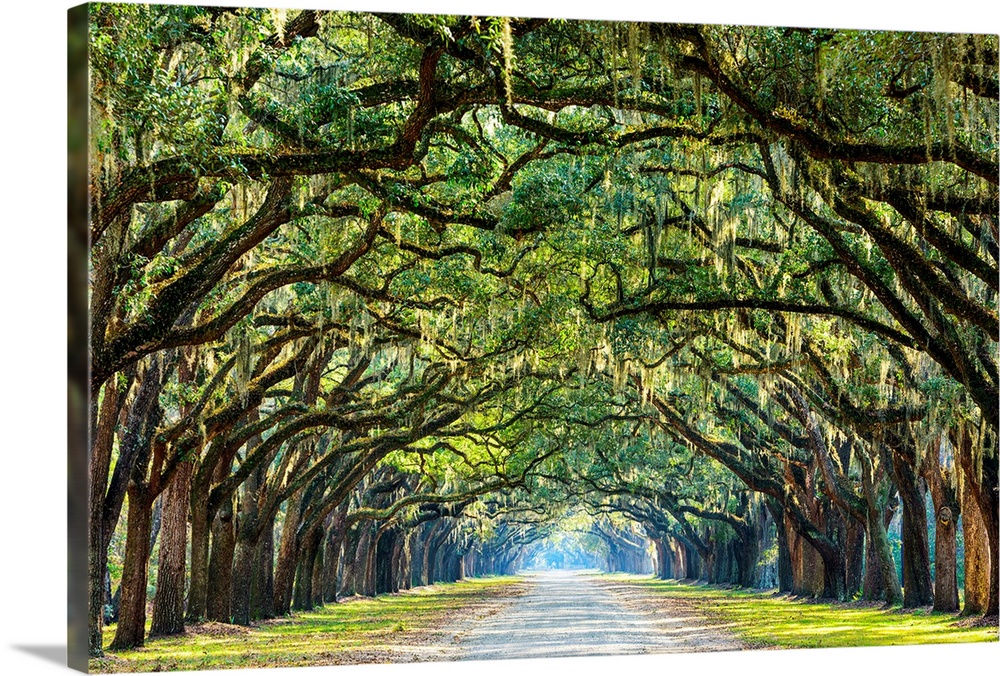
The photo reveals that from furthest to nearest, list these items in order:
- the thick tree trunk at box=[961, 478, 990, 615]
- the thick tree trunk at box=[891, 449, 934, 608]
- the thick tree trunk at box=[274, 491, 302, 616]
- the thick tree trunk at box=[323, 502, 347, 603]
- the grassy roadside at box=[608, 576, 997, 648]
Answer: the thick tree trunk at box=[323, 502, 347, 603] → the thick tree trunk at box=[274, 491, 302, 616] → the thick tree trunk at box=[891, 449, 934, 608] → the thick tree trunk at box=[961, 478, 990, 615] → the grassy roadside at box=[608, 576, 997, 648]

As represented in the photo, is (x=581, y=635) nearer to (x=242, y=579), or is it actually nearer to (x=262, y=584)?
(x=242, y=579)

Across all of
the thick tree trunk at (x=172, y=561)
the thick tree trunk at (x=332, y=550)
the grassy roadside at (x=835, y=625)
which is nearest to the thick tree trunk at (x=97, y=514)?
the thick tree trunk at (x=172, y=561)

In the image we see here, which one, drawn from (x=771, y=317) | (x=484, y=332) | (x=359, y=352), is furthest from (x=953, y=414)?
(x=359, y=352)

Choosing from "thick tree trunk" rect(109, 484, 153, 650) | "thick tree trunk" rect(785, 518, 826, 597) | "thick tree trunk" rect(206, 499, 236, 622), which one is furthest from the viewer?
"thick tree trunk" rect(785, 518, 826, 597)

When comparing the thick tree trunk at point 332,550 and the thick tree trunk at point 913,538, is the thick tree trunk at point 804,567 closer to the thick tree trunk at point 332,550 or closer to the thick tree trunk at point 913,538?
the thick tree trunk at point 913,538

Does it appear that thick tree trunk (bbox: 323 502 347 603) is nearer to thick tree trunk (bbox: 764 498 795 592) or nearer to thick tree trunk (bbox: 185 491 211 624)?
thick tree trunk (bbox: 764 498 795 592)

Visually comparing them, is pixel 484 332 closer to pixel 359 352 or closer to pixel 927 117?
pixel 359 352

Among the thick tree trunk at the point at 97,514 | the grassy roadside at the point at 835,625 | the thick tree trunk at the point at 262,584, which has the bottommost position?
the grassy roadside at the point at 835,625

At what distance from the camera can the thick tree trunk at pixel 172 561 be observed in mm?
20562

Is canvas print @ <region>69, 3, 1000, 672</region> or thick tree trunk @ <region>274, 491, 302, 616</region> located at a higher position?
canvas print @ <region>69, 3, 1000, 672</region>

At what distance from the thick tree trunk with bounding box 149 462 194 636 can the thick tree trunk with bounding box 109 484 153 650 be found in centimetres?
181

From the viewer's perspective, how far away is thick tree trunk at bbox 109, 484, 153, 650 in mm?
18078

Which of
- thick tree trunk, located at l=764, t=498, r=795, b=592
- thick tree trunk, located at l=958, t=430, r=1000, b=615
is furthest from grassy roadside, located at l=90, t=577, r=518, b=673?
thick tree trunk, located at l=764, t=498, r=795, b=592

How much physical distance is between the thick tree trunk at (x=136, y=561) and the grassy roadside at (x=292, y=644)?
0.53m
